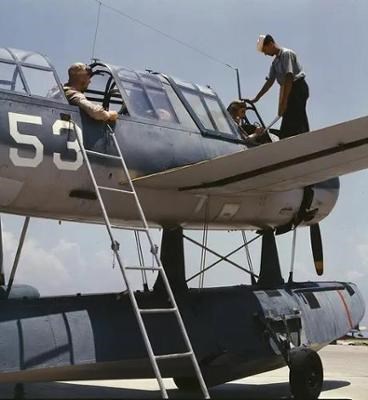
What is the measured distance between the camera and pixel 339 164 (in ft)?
28.8

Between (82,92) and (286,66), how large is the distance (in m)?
3.14

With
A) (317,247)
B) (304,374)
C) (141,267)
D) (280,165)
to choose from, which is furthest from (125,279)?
(317,247)

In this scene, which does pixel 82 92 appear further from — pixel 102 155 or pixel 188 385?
pixel 188 385

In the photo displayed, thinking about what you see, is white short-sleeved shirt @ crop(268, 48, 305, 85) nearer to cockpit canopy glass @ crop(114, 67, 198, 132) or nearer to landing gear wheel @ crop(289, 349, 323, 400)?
cockpit canopy glass @ crop(114, 67, 198, 132)

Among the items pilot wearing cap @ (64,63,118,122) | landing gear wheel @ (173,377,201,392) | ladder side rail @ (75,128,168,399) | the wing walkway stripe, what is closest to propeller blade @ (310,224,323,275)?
Result: landing gear wheel @ (173,377,201,392)

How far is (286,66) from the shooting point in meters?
10.2

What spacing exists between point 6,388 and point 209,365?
12.8ft

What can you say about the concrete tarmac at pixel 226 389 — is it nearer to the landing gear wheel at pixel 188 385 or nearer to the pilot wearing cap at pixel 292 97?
the landing gear wheel at pixel 188 385

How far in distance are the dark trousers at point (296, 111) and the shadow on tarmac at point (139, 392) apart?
3877 mm

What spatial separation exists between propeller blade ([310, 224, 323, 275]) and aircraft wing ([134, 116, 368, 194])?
246 centimetres

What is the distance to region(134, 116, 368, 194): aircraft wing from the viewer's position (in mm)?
7852

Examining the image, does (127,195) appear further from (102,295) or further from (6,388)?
(6,388)

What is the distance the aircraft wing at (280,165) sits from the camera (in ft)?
25.8

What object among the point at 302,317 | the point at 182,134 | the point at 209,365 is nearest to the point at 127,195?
the point at 182,134
